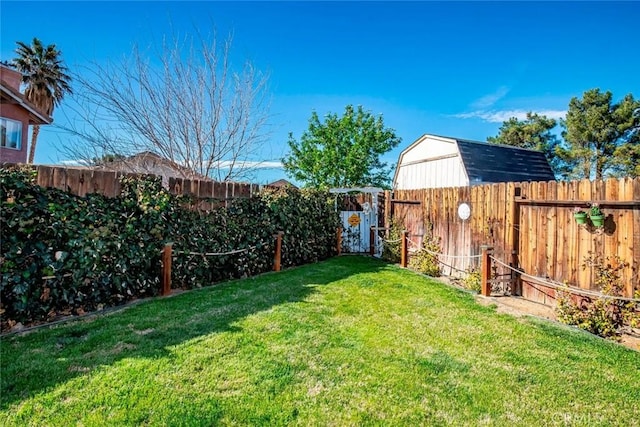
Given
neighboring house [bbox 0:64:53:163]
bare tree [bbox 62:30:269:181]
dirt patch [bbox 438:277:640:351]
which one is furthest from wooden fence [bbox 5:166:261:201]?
neighboring house [bbox 0:64:53:163]

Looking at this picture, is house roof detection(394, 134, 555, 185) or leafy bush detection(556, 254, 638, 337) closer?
leafy bush detection(556, 254, 638, 337)

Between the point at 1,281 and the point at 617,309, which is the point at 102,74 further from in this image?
the point at 617,309

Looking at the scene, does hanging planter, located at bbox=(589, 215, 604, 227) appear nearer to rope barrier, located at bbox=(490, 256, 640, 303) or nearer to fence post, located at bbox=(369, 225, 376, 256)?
rope barrier, located at bbox=(490, 256, 640, 303)

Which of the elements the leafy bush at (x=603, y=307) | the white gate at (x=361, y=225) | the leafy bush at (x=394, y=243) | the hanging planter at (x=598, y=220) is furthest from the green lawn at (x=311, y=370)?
the white gate at (x=361, y=225)

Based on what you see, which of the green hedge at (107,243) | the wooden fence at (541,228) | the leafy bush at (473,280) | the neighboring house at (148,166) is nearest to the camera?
the green hedge at (107,243)

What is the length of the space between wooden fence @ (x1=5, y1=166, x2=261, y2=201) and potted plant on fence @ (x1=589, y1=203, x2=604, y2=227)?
5.76 meters

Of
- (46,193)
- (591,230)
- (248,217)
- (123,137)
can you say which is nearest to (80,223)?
(46,193)

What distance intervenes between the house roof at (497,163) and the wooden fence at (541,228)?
4.54m

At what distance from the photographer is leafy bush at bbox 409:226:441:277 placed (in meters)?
7.38

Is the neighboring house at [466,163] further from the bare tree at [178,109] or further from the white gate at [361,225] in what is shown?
the bare tree at [178,109]

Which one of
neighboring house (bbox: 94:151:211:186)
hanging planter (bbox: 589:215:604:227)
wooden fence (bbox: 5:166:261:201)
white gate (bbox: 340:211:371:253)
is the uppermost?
neighboring house (bbox: 94:151:211:186)

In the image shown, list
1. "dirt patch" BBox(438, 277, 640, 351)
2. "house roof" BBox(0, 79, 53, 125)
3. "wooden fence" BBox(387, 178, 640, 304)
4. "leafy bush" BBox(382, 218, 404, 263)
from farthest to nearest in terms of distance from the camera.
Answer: "house roof" BBox(0, 79, 53, 125) → "leafy bush" BBox(382, 218, 404, 263) → "wooden fence" BBox(387, 178, 640, 304) → "dirt patch" BBox(438, 277, 640, 351)

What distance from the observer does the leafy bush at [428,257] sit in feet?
24.2

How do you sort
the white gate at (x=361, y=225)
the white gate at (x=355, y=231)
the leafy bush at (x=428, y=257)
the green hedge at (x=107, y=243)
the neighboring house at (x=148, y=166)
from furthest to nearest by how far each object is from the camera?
the white gate at (x=355, y=231)
the white gate at (x=361, y=225)
the neighboring house at (x=148, y=166)
the leafy bush at (x=428, y=257)
the green hedge at (x=107, y=243)
